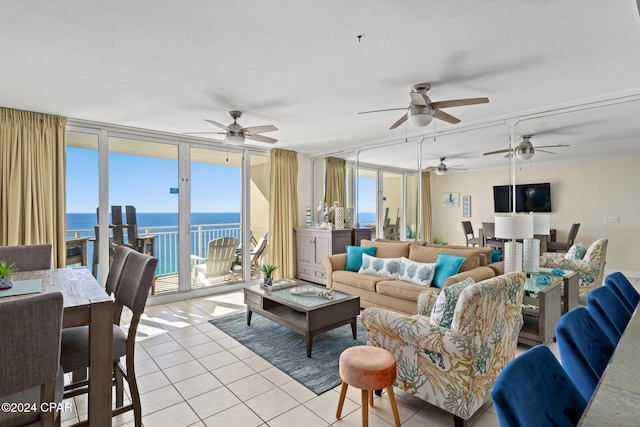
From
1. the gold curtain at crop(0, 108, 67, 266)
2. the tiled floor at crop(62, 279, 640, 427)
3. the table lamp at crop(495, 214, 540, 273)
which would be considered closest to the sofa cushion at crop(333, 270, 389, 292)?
the table lamp at crop(495, 214, 540, 273)

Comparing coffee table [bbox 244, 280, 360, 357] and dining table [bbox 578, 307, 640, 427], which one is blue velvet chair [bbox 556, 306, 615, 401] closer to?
dining table [bbox 578, 307, 640, 427]

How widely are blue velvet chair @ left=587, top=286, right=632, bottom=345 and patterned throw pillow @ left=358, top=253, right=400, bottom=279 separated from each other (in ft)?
8.00

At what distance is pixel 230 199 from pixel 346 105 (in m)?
2.84

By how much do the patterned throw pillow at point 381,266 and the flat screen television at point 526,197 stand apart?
5028 millimetres

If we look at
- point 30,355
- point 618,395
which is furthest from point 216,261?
point 618,395

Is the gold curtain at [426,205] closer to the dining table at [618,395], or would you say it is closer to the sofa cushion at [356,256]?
the sofa cushion at [356,256]

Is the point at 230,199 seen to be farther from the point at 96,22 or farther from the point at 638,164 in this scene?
the point at 638,164

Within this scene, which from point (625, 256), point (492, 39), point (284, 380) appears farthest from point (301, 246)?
point (625, 256)

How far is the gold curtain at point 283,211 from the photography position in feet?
19.3

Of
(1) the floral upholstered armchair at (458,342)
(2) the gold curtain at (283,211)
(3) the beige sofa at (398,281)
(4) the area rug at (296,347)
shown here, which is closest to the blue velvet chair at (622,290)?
(1) the floral upholstered armchair at (458,342)

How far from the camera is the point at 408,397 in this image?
2332mm

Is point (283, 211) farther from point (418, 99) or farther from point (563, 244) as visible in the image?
point (563, 244)

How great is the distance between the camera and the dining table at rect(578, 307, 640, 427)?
74 centimetres

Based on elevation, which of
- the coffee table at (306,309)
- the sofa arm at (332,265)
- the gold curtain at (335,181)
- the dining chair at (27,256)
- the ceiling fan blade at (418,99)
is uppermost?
the ceiling fan blade at (418,99)
